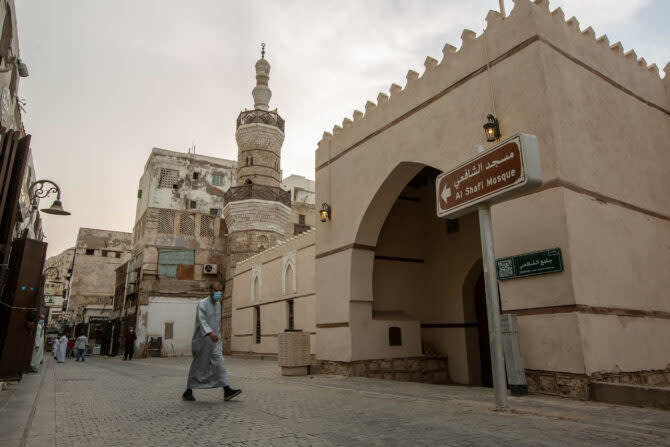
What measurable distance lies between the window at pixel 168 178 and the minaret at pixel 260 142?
7.67m

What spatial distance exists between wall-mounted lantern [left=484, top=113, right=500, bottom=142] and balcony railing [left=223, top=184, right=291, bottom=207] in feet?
→ 56.5

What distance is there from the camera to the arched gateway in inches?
230

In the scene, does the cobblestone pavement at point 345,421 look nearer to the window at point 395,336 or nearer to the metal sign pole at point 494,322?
the metal sign pole at point 494,322

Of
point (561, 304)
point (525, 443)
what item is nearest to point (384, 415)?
point (525, 443)

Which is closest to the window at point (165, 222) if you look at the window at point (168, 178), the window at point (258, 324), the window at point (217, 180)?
the window at point (168, 178)

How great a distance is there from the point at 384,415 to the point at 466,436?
3.84 ft

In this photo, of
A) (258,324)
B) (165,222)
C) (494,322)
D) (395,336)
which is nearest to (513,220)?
(494,322)

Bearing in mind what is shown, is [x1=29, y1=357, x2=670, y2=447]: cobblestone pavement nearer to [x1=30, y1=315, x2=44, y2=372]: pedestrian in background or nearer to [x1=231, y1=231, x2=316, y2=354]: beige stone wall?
[x1=30, y1=315, x2=44, y2=372]: pedestrian in background

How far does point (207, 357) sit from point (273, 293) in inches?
463

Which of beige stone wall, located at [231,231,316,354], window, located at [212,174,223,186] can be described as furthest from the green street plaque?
window, located at [212,174,223,186]

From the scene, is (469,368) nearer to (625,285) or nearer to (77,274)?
(625,285)

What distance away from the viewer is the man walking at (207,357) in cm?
578

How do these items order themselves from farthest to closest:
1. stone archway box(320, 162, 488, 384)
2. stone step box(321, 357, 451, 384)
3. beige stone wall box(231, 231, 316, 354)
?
beige stone wall box(231, 231, 316, 354)
stone archway box(320, 162, 488, 384)
stone step box(321, 357, 451, 384)

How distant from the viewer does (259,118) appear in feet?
79.8
